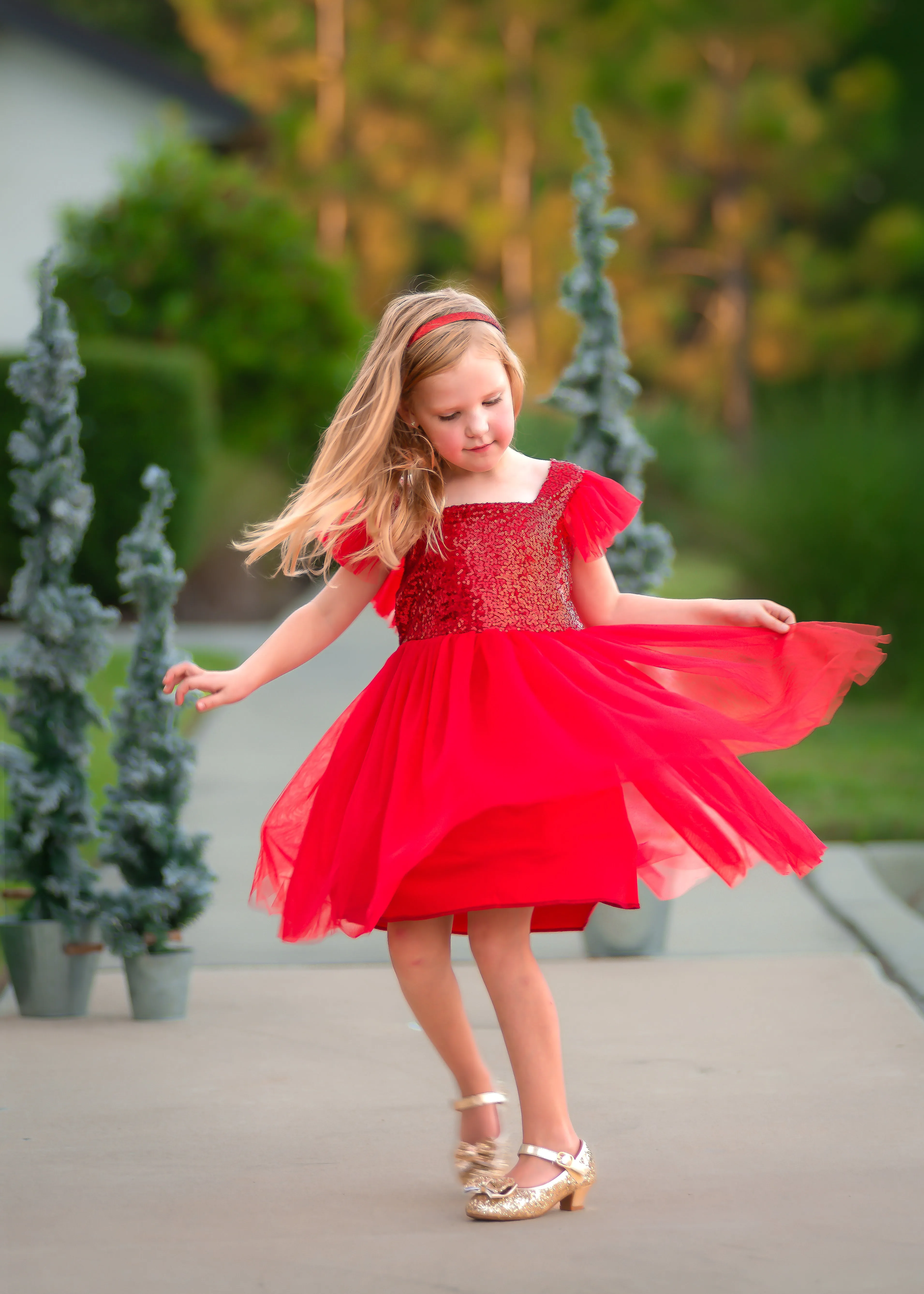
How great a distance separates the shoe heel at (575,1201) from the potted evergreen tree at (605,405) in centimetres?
159

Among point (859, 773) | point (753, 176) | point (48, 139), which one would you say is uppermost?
point (753, 176)

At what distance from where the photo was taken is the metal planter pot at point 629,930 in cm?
437

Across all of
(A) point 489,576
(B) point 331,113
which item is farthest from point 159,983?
(B) point 331,113

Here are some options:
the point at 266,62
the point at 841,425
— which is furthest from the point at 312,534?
the point at 266,62

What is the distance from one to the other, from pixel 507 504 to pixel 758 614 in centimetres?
57

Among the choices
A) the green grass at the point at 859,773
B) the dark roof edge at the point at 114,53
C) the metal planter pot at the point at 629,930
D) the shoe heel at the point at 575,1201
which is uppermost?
the dark roof edge at the point at 114,53

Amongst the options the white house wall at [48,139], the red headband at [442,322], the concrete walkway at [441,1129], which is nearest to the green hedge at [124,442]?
the white house wall at [48,139]

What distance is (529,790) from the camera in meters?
2.64

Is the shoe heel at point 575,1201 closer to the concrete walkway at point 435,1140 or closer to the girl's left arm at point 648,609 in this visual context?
the concrete walkway at point 435,1140

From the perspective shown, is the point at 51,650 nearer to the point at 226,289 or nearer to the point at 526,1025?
the point at 526,1025

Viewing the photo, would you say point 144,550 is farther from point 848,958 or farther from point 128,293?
point 128,293

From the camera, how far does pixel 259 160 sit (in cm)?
3166

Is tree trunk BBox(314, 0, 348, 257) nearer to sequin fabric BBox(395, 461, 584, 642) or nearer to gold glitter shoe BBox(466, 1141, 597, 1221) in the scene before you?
sequin fabric BBox(395, 461, 584, 642)

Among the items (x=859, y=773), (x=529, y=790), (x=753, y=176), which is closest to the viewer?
(x=529, y=790)
